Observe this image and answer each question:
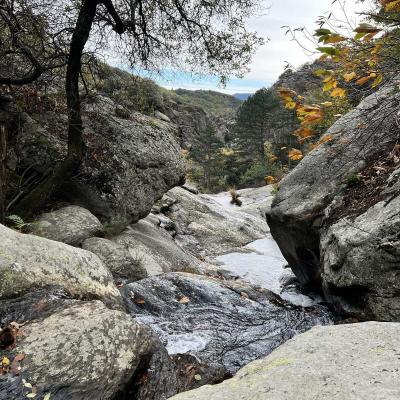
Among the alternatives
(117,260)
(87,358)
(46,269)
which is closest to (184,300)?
(117,260)

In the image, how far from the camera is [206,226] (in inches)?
624

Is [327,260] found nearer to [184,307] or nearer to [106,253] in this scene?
[184,307]

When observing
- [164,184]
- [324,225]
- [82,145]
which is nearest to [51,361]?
[324,225]

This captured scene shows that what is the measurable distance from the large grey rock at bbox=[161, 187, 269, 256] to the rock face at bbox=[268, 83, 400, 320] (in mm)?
5689

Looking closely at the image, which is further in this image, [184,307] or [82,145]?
[82,145]

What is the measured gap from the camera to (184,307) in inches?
259

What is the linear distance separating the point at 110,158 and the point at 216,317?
4781 millimetres

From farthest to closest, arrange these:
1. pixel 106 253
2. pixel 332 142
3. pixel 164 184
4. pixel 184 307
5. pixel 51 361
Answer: pixel 164 184, pixel 332 142, pixel 106 253, pixel 184 307, pixel 51 361

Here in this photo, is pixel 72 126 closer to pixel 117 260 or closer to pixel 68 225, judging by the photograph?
pixel 68 225

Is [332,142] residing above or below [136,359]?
above

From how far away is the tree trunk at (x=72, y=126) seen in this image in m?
7.25

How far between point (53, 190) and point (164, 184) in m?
3.06

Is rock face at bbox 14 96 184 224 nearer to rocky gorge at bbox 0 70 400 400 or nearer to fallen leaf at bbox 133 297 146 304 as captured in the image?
rocky gorge at bbox 0 70 400 400

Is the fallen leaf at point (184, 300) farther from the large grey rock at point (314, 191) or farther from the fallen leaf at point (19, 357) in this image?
the fallen leaf at point (19, 357)
